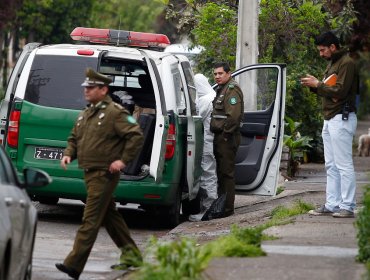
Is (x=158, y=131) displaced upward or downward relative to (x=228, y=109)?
downward

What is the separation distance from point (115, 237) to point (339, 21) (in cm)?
284

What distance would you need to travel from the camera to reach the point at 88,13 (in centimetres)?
4366

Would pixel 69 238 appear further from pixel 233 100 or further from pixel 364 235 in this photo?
pixel 364 235

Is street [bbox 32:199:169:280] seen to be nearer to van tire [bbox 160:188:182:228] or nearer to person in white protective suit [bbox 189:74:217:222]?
van tire [bbox 160:188:182:228]

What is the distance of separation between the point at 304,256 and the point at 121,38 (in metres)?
6.03

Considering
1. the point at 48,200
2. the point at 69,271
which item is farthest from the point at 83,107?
the point at 69,271

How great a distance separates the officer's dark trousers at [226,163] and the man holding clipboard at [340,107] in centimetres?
217

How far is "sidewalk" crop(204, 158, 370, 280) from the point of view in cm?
914

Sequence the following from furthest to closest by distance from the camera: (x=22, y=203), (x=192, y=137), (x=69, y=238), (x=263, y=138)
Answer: (x=263, y=138)
(x=192, y=137)
(x=69, y=238)
(x=22, y=203)

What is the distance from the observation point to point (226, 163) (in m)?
15.1

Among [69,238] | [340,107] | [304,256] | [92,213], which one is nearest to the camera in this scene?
[304,256]

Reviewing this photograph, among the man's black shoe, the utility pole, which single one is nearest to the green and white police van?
the utility pole

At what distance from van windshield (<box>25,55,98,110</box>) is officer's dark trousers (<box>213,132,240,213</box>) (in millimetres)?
2023

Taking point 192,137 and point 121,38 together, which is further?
point 121,38
